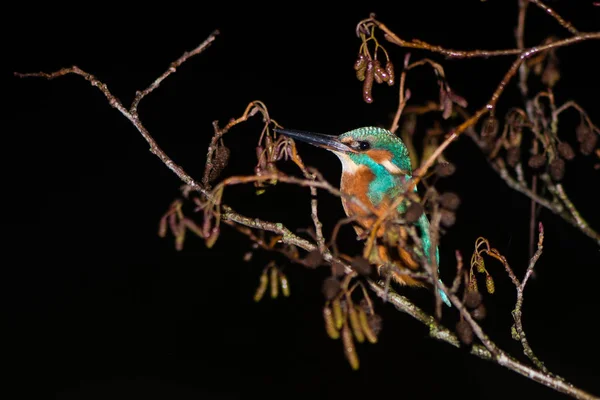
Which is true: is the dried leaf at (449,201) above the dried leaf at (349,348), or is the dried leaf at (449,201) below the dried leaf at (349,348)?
above

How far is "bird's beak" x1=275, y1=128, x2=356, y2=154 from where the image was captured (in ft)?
7.59

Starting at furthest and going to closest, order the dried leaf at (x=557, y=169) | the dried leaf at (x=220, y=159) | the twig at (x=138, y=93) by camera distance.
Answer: the dried leaf at (x=557, y=169) < the dried leaf at (x=220, y=159) < the twig at (x=138, y=93)

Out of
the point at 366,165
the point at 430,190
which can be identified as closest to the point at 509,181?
the point at 366,165

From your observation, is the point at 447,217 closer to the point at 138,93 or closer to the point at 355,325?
the point at 355,325

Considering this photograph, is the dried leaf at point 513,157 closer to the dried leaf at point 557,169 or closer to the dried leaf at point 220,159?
the dried leaf at point 557,169

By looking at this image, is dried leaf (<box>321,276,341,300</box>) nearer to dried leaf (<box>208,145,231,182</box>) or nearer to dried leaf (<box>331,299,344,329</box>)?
dried leaf (<box>331,299,344,329</box>)

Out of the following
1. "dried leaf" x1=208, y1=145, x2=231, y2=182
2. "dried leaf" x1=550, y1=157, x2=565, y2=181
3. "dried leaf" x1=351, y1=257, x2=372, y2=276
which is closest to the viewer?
"dried leaf" x1=351, y1=257, x2=372, y2=276

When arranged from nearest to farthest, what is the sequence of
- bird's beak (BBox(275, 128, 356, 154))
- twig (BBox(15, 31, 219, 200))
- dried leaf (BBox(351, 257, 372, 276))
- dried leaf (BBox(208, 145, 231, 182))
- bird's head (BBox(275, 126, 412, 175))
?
dried leaf (BBox(351, 257, 372, 276)) → twig (BBox(15, 31, 219, 200)) → dried leaf (BBox(208, 145, 231, 182)) → bird's beak (BBox(275, 128, 356, 154)) → bird's head (BBox(275, 126, 412, 175))

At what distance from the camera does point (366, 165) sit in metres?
2.60

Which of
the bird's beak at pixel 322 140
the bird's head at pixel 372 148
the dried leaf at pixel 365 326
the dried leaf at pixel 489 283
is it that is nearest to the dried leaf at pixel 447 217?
the dried leaf at pixel 365 326

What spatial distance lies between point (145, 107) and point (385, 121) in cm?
158

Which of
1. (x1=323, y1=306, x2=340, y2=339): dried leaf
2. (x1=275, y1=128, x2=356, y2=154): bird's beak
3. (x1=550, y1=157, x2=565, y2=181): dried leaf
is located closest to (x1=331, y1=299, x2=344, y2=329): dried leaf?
(x1=323, y1=306, x2=340, y2=339): dried leaf

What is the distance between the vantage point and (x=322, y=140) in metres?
2.48

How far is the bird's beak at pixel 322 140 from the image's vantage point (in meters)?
2.31
